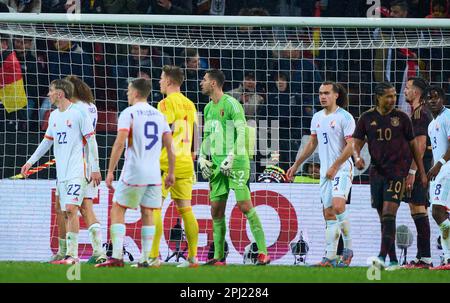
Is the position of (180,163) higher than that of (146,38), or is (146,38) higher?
(146,38)

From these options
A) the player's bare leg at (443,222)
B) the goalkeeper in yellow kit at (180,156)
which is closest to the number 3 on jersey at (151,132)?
the goalkeeper in yellow kit at (180,156)

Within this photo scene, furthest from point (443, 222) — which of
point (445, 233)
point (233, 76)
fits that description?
point (233, 76)

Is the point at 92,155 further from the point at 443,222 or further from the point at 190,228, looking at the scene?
the point at 443,222

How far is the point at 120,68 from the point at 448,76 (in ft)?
15.7

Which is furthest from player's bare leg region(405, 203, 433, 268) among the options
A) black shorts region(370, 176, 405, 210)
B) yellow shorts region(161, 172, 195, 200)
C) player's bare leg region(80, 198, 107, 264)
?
player's bare leg region(80, 198, 107, 264)

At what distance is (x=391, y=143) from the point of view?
12.8m

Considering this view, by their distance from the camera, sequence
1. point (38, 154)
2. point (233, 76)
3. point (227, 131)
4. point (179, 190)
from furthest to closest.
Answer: point (233, 76), point (227, 131), point (38, 154), point (179, 190)

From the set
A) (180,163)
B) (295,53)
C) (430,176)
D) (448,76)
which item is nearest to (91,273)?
(180,163)

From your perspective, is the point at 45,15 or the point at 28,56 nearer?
the point at 45,15

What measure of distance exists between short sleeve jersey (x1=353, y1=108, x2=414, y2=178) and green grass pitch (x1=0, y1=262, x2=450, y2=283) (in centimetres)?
113

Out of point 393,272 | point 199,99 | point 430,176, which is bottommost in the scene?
point 393,272

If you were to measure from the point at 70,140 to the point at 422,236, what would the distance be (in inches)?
167

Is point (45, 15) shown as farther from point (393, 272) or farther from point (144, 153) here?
point (393, 272)

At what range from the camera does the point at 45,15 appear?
47.0 feet
